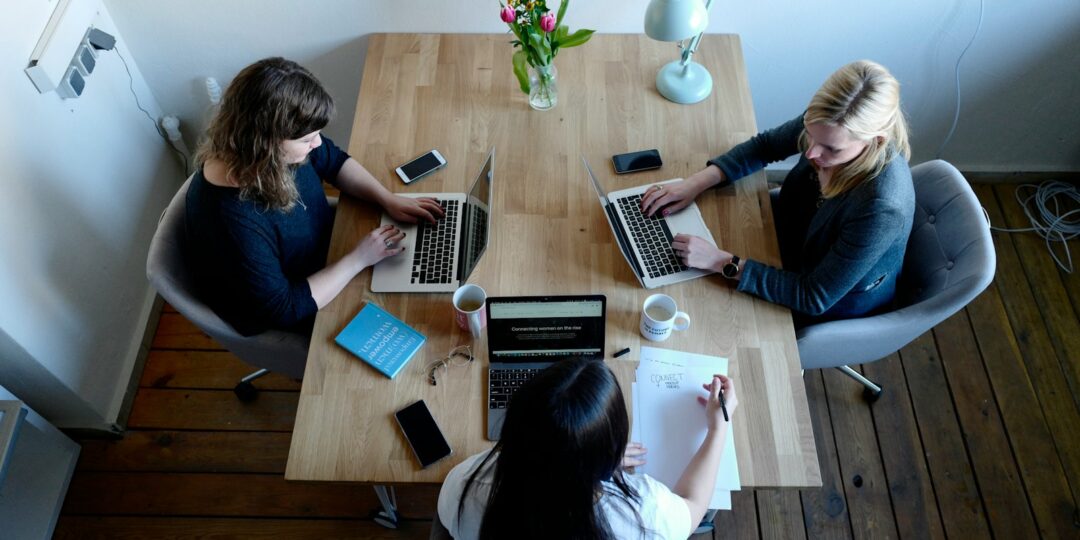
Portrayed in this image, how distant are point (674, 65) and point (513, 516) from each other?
1.44 meters

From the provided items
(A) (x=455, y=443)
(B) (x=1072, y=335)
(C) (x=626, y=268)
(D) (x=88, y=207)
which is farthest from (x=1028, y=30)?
(D) (x=88, y=207)

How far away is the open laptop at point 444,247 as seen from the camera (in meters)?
1.71

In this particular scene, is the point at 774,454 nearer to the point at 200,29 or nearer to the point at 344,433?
the point at 344,433

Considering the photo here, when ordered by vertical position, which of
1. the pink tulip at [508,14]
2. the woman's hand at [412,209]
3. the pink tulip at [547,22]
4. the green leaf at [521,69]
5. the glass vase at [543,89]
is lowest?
the woman's hand at [412,209]

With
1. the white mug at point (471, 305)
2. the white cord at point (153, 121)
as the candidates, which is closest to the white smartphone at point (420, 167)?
the white mug at point (471, 305)

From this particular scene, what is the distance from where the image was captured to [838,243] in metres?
1.60

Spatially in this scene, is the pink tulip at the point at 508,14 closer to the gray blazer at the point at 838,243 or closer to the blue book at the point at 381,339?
the gray blazer at the point at 838,243

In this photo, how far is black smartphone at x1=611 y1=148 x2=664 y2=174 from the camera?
1.91m

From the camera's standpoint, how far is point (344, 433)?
150 centimetres

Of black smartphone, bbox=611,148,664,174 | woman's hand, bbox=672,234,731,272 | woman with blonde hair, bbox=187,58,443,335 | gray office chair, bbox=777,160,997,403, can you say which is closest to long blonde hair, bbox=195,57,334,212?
woman with blonde hair, bbox=187,58,443,335

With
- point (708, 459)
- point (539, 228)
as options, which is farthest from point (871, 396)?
point (539, 228)

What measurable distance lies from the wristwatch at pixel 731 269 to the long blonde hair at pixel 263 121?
97cm

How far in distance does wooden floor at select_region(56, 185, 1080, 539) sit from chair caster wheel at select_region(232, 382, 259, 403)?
30 mm

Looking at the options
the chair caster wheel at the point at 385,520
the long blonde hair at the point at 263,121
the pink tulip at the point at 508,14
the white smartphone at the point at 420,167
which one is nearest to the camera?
the long blonde hair at the point at 263,121
